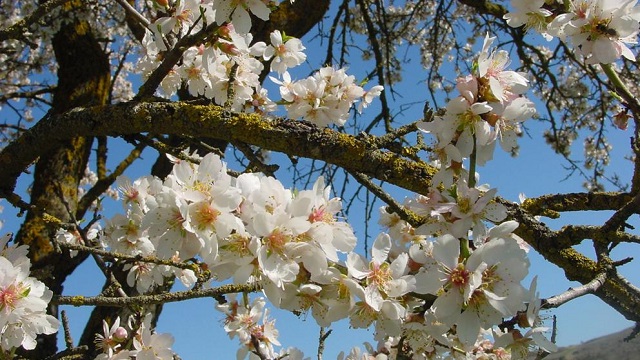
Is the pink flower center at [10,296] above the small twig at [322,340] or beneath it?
beneath

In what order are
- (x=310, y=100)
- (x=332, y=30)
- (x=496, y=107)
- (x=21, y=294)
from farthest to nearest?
(x=332, y=30)
(x=310, y=100)
(x=21, y=294)
(x=496, y=107)

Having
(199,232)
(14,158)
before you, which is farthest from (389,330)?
(14,158)

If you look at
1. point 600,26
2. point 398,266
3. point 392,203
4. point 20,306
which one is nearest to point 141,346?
point 20,306

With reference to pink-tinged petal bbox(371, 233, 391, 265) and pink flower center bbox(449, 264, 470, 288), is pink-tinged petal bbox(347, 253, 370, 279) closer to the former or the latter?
pink-tinged petal bbox(371, 233, 391, 265)

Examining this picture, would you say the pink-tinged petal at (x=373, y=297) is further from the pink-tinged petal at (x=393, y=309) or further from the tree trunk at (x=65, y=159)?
the tree trunk at (x=65, y=159)

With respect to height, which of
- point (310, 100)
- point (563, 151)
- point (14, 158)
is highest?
point (563, 151)

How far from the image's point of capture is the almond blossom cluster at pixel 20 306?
138 cm

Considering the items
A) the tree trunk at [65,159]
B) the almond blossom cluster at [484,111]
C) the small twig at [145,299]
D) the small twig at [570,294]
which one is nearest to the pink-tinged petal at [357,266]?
the almond blossom cluster at [484,111]

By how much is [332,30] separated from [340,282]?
4172 millimetres

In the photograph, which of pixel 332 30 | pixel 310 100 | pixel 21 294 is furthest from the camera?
pixel 332 30

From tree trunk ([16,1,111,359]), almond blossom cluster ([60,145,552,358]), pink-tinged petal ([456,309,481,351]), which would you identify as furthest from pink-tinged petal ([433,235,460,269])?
tree trunk ([16,1,111,359])

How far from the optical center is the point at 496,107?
1.13m

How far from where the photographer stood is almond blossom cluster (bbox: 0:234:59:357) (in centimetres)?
138

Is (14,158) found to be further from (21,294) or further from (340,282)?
(340,282)
